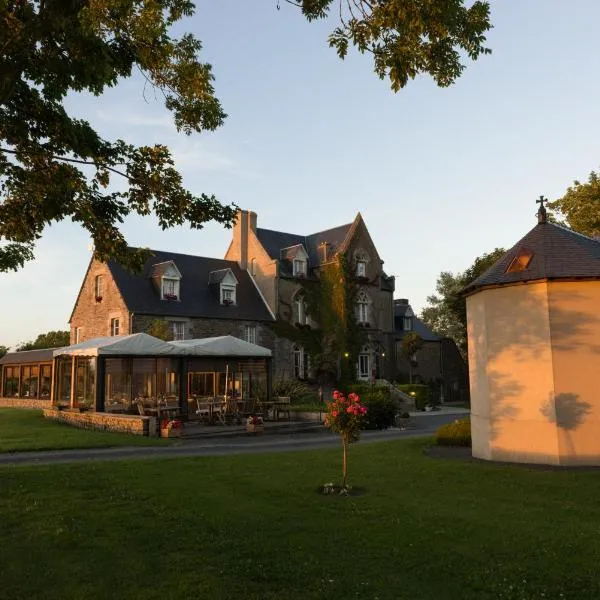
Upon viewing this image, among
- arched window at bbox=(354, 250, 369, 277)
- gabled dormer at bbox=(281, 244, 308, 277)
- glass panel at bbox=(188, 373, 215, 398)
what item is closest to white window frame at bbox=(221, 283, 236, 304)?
gabled dormer at bbox=(281, 244, 308, 277)

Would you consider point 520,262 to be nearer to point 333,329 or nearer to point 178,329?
point 178,329

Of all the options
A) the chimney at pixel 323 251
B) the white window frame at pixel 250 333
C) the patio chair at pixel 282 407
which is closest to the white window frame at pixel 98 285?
the white window frame at pixel 250 333

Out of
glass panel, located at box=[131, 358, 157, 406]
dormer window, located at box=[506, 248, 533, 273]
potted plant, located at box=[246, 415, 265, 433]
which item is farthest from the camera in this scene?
glass panel, located at box=[131, 358, 157, 406]

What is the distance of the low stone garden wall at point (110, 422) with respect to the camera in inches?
812

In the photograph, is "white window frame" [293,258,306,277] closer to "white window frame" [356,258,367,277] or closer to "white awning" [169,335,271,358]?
"white window frame" [356,258,367,277]

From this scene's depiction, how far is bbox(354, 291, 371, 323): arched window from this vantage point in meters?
44.1

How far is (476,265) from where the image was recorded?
4409cm

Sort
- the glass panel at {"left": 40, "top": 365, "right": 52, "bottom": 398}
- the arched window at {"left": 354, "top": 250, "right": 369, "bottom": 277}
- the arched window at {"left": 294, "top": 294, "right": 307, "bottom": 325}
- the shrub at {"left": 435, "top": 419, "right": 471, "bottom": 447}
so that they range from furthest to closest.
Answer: the arched window at {"left": 354, "top": 250, "right": 369, "bottom": 277} < the arched window at {"left": 294, "top": 294, "right": 307, "bottom": 325} < the glass panel at {"left": 40, "top": 365, "right": 52, "bottom": 398} < the shrub at {"left": 435, "top": 419, "right": 471, "bottom": 447}

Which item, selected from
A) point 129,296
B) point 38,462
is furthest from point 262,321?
point 38,462

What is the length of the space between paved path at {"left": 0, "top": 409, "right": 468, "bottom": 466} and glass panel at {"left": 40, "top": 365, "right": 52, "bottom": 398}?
19.4m

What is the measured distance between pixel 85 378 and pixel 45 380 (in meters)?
8.96

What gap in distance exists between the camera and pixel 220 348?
2495 centimetres

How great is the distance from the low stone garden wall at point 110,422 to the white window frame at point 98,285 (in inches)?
535

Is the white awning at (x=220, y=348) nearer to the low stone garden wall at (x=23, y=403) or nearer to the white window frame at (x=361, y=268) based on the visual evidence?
the low stone garden wall at (x=23, y=403)
